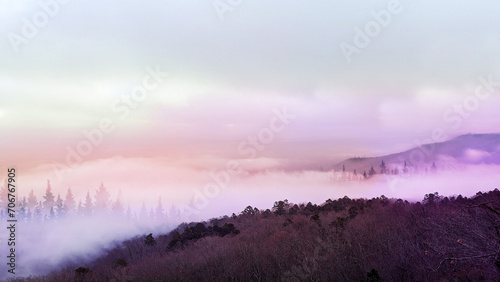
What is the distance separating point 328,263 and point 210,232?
31706mm

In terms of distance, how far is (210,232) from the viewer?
45.6 meters

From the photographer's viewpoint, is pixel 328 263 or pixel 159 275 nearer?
pixel 328 263

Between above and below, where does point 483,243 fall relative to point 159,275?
above

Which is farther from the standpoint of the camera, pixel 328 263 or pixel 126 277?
pixel 126 277

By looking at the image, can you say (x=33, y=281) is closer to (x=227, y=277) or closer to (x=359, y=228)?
(x=227, y=277)

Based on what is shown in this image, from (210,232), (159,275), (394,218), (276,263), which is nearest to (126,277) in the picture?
(159,275)

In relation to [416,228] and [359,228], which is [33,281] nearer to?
[359,228]

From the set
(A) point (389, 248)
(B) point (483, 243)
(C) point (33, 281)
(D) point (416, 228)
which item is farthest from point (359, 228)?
(C) point (33, 281)

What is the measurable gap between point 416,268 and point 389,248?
8.57 ft

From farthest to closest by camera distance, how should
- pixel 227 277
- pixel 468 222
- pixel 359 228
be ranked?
pixel 359 228 → pixel 227 277 → pixel 468 222

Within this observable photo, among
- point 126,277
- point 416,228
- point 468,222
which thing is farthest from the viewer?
point 126,277

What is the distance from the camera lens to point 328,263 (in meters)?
15.9

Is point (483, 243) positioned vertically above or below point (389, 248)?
above

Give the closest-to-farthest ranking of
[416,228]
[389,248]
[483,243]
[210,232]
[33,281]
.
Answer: [483,243], [389,248], [416,228], [33,281], [210,232]
